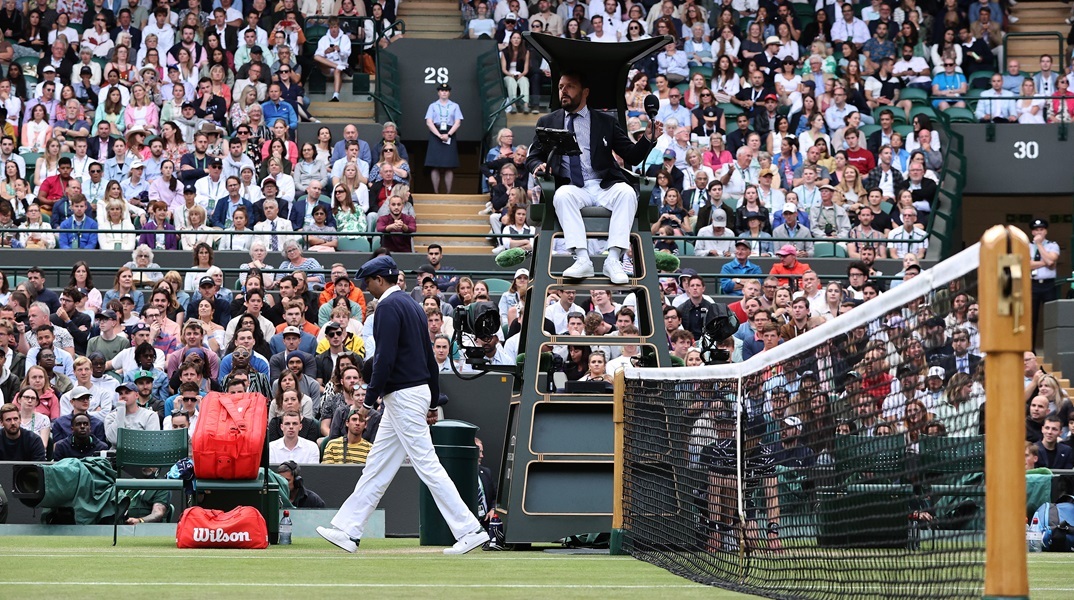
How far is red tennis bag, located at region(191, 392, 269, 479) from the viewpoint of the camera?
1217cm

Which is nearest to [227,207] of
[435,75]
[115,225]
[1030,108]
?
[115,225]

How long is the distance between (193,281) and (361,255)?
239 centimetres

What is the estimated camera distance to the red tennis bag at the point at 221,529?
11773mm

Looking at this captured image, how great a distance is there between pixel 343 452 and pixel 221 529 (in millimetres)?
4423

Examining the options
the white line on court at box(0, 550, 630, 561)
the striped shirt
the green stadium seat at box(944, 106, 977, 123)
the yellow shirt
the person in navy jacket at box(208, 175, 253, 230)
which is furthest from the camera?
the green stadium seat at box(944, 106, 977, 123)

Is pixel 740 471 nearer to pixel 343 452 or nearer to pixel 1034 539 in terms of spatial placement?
pixel 1034 539

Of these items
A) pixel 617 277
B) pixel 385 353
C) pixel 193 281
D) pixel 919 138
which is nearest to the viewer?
pixel 385 353

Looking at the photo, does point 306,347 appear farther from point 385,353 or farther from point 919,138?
point 919,138

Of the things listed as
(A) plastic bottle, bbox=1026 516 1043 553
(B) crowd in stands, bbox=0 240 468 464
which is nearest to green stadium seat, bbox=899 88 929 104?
(B) crowd in stands, bbox=0 240 468 464

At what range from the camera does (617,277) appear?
11586 millimetres

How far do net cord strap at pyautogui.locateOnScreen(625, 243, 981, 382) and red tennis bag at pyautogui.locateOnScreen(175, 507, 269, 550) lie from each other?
12.2 ft

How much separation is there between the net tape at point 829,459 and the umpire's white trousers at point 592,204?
121 cm

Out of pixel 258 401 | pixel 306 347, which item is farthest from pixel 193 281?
pixel 258 401

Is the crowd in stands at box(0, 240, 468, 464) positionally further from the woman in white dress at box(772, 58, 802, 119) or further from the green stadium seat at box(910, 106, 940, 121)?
the green stadium seat at box(910, 106, 940, 121)
